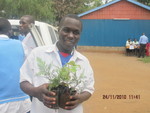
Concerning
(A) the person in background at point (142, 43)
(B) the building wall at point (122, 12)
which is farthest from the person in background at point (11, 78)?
(B) the building wall at point (122, 12)

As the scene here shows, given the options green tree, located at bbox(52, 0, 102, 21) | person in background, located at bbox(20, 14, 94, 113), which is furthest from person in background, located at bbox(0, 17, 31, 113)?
green tree, located at bbox(52, 0, 102, 21)

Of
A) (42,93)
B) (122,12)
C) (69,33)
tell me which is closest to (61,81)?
(42,93)

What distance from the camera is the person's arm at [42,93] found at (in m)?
2.04

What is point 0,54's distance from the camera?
2930mm

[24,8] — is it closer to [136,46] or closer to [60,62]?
[136,46]

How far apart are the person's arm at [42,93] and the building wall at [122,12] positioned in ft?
68.9

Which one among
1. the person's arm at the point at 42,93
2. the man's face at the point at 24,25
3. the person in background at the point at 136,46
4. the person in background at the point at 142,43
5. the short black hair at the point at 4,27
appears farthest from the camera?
the person in background at the point at 136,46

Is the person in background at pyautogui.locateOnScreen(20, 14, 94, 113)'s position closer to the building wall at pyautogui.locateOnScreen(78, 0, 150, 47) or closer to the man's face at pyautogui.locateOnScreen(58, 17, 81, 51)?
the man's face at pyautogui.locateOnScreen(58, 17, 81, 51)

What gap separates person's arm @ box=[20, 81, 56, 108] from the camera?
204 centimetres

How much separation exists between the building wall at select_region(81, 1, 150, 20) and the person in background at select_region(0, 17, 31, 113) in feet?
66.5

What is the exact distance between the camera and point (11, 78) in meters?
2.96

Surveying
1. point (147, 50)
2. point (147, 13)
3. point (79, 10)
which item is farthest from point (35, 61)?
point (79, 10)

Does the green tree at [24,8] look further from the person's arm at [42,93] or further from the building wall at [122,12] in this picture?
the person's arm at [42,93]

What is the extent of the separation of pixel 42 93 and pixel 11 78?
3.09ft
